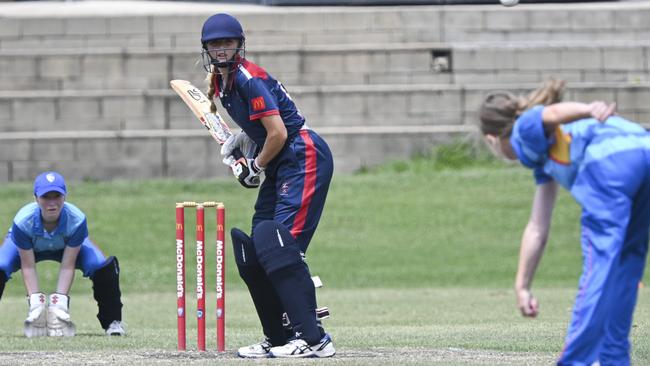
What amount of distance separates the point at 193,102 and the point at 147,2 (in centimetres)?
1770

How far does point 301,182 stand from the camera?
783 centimetres

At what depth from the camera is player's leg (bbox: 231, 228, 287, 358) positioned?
7914 mm

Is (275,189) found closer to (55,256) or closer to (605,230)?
(605,230)

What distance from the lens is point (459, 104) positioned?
72.4ft

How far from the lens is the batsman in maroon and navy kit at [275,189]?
7707 mm

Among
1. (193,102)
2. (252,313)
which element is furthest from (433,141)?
(193,102)

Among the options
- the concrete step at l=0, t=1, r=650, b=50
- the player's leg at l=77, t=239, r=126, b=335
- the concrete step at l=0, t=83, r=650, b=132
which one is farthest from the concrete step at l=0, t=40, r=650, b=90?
the player's leg at l=77, t=239, r=126, b=335

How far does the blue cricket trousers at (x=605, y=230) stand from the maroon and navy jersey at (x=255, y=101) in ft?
7.52

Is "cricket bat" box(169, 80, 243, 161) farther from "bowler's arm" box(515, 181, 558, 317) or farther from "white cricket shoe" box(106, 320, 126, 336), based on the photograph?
"bowler's arm" box(515, 181, 558, 317)

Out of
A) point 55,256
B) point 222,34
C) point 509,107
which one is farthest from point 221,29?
point 55,256

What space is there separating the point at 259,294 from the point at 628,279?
2.72m

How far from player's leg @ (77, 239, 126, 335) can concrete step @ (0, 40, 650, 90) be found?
11.6 m

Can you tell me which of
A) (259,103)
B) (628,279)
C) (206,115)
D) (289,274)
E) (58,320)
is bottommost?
(58,320)

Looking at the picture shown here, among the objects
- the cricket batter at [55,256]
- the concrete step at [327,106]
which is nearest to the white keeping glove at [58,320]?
the cricket batter at [55,256]
